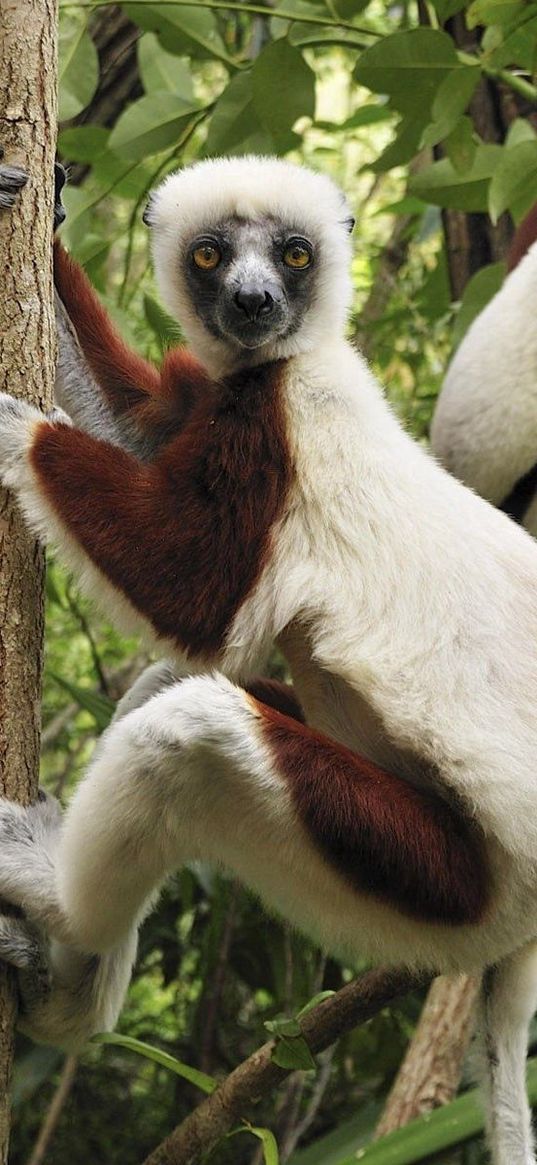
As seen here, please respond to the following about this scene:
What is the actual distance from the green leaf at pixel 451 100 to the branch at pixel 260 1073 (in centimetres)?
276

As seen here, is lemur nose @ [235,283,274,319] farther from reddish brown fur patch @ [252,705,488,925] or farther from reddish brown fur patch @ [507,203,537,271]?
reddish brown fur patch @ [507,203,537,271]

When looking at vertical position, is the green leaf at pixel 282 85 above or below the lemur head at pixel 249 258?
above

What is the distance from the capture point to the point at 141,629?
3.58 meters

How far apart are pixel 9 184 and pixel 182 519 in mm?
945

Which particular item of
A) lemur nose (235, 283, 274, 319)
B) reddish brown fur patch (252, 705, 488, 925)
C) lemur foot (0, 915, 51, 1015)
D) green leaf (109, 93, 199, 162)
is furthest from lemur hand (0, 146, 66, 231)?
green leaf (109, 93, 199, 162)

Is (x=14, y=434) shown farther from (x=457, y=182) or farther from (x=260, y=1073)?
(x=457, y=182)

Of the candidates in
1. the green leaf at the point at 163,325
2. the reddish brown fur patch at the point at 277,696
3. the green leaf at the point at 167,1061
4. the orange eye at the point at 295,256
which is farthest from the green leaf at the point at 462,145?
the green leaf at the point at 167,1061

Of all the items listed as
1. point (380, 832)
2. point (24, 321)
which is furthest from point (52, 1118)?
point (24, 321)

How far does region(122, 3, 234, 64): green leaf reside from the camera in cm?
514

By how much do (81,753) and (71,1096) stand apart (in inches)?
72.1

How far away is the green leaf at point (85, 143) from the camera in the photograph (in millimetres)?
5530

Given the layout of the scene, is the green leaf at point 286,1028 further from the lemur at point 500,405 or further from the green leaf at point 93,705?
the lemur at point 500,405

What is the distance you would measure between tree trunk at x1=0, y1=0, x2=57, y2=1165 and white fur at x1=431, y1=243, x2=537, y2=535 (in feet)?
7.66

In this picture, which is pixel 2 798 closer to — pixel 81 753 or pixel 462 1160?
pixel 462 1160
